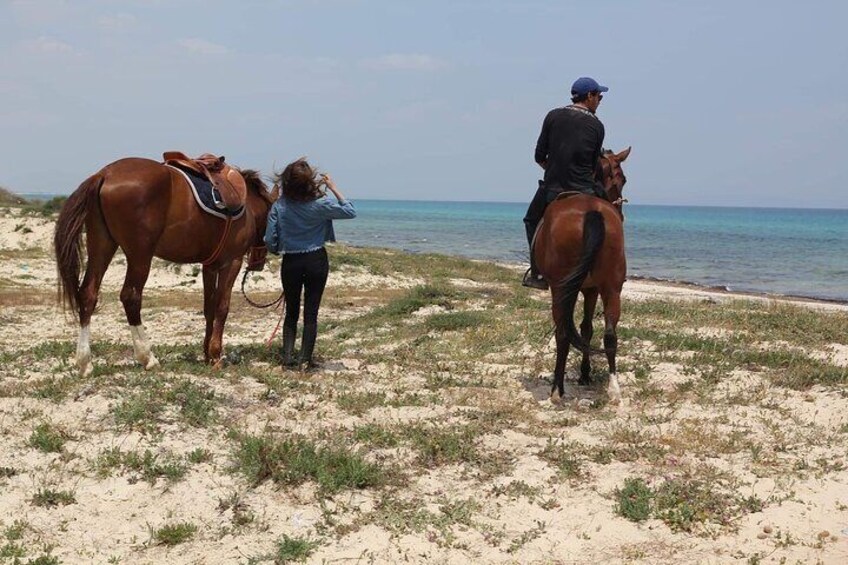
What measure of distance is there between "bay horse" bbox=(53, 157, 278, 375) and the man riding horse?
3.32 meters

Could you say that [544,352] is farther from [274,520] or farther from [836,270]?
[836,270]

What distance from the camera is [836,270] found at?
3509 centimetres

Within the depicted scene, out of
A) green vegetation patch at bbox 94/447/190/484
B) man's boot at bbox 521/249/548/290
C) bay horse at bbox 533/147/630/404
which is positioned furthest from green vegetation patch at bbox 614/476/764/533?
green vegetation patch at bbox 94/447/190/484

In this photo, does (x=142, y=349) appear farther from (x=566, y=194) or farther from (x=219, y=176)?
(x=566, y=194)

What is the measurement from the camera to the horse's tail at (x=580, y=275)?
661 centimetres

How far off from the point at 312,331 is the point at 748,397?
434 cm

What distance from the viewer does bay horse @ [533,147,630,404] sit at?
6688 mm

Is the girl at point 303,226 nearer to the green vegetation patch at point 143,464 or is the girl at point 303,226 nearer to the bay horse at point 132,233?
the bay horse at point 132,233

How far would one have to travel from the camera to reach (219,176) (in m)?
7.76

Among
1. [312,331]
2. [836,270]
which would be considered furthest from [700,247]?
[312,331]

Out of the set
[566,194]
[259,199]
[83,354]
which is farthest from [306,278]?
[566,194]

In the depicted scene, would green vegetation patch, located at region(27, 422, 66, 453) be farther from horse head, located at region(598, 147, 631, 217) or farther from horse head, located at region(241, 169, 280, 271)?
horse head, located at region(598, 147, 631, 217)

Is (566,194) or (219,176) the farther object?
(219,176)

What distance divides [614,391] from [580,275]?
3.78 ft
